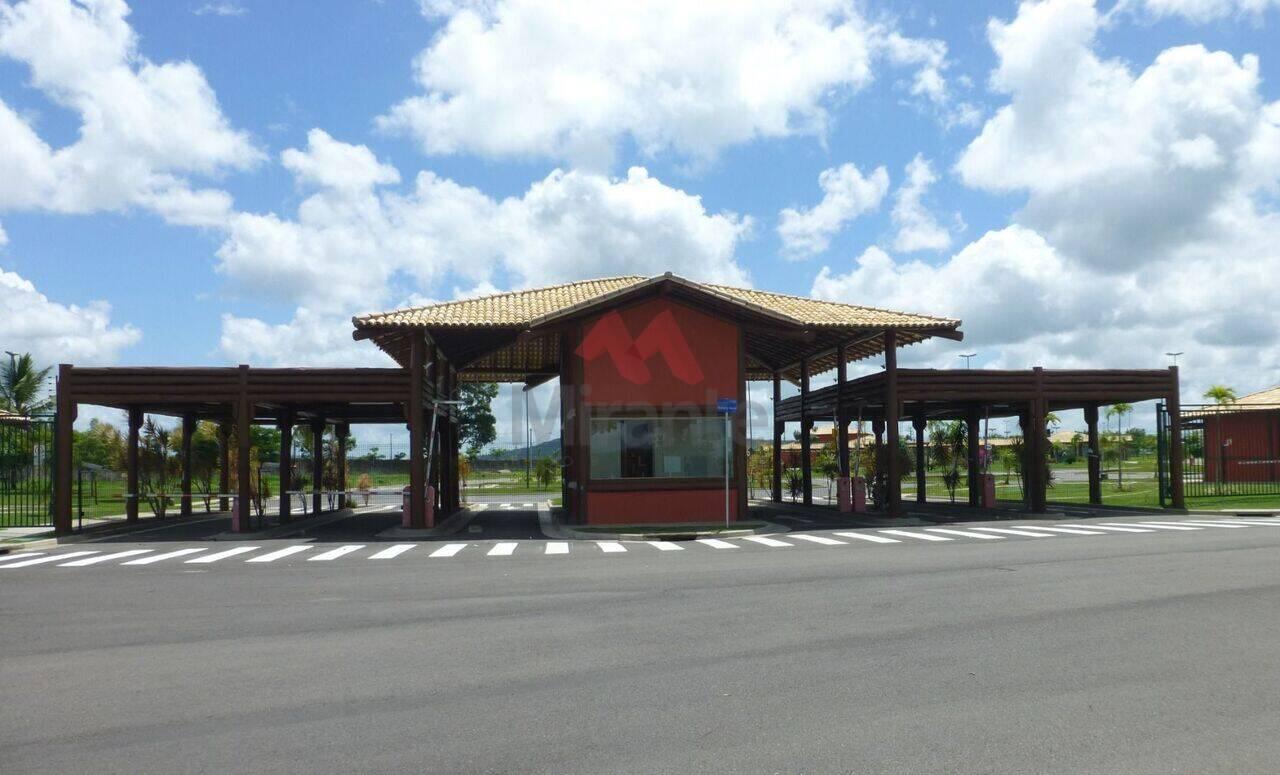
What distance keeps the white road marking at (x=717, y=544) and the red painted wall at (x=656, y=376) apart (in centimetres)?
306

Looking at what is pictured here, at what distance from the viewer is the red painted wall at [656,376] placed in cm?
2586

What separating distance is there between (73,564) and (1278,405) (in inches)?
1700

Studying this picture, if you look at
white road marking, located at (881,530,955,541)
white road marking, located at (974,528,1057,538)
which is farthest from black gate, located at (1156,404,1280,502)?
white road marking, located at (881,530,955,541)

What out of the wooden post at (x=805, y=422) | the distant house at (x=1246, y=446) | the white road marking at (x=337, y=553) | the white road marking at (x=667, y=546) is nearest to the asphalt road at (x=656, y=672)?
the white road marking at (x=337, y=553)

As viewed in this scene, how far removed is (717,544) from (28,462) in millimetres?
21320

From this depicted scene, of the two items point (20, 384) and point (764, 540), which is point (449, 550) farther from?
point (20, 384)

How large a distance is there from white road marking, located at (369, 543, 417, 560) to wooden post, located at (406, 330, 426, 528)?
145 inches

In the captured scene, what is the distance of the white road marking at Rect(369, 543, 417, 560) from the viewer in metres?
18.7

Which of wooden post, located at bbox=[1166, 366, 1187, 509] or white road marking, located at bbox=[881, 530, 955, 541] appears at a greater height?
wooden post, located at bbox=[1166, 366, 1187, 509]

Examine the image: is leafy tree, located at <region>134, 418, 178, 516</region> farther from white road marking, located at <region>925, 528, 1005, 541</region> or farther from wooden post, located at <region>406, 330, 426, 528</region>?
white road marking, located at <region>925, 528, 1005, 541</region>

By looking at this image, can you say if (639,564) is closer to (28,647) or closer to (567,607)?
(567,607)

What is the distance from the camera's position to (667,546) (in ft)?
69.1

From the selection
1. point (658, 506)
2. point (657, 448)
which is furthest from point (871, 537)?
point (657, 448)

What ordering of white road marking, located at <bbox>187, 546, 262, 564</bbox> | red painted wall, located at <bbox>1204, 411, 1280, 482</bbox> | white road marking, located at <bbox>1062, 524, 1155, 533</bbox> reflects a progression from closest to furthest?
1. white road marking, located at <bbox>187, 546, 262, 564</bbox>
2. white road marking, located at <bbox>1062, 524, 1155, 533</bbox>
3. red painted wall, located at <bbox>1204, 411, 1280, 482</bbox>
